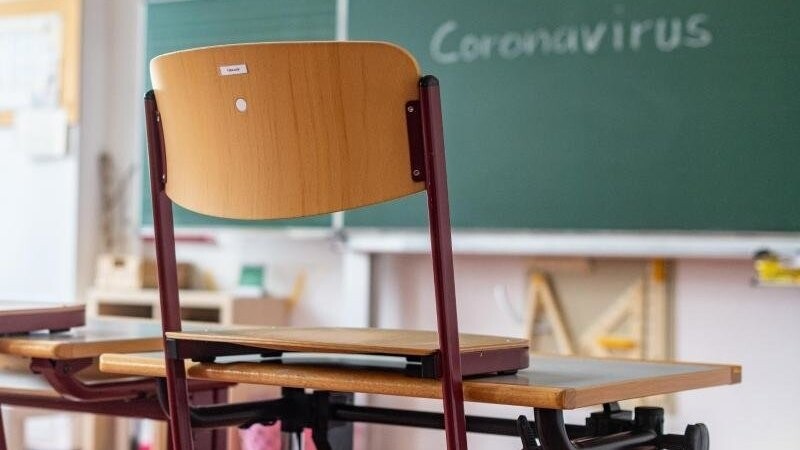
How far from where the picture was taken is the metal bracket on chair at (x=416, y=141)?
1230mm

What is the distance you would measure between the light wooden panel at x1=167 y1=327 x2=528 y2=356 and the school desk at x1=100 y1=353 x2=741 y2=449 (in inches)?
1.5

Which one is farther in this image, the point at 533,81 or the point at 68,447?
the point at 68,447

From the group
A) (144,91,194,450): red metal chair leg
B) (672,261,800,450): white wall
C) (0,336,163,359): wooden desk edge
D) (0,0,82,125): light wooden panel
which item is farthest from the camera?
(0,0,82,125): light wooden panel

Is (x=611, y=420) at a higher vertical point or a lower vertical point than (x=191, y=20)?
lower

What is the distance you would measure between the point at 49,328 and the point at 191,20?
104 inches

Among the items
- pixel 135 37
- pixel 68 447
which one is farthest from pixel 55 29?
pixel 68 447

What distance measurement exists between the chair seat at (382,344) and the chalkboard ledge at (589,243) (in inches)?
77.7

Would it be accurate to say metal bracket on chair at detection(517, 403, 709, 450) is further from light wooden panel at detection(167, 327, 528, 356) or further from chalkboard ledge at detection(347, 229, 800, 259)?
chalkboard ledge at detection(347, 229, 800, 259)

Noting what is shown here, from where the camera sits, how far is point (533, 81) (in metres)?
3.56

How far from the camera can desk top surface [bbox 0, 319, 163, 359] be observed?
5.47ft

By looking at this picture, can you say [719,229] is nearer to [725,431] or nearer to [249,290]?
[725,431]

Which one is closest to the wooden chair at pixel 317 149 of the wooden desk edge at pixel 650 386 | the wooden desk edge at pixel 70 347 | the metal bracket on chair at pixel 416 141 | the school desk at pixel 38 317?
the metal bracket on chair at pixel 416 141

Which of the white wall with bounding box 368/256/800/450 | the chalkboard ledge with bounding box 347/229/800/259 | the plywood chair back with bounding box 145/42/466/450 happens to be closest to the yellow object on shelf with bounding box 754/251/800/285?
the chalkboard ledge with bounding box 347/229/800/259

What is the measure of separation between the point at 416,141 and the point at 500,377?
0.94 feet
